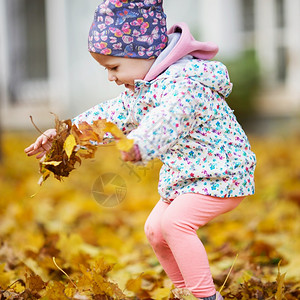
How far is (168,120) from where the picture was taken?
2.23 meters

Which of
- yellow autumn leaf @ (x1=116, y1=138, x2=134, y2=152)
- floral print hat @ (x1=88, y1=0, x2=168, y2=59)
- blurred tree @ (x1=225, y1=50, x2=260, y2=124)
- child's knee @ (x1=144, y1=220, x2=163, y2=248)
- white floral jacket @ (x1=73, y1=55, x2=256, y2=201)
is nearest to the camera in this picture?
yellow autumn leaf @ (x1=116, y1=138, x2=134, y2=152)

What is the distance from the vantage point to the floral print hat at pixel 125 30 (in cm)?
247

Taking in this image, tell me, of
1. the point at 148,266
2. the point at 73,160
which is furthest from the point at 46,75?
the point at 73,160

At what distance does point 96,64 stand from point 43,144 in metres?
11.0

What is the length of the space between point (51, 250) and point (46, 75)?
11759mm

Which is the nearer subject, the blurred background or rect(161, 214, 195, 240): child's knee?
rect(161, 214, 195, 240): child's knee

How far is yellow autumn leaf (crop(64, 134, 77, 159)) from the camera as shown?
7.88 feet

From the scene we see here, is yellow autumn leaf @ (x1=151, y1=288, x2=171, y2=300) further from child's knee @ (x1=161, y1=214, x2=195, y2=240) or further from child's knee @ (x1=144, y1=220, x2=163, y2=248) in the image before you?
child's knee @ (x1=161, y1=214, x2=195, y2=240)

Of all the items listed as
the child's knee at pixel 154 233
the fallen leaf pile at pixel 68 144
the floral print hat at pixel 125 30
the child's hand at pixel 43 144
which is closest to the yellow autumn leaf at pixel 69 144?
the fallen leaf pile at pixel 68 144

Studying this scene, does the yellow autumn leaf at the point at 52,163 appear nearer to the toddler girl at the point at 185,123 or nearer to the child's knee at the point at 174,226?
the toddler girl at the point at 185,123

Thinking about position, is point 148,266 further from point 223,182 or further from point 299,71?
point 299,71

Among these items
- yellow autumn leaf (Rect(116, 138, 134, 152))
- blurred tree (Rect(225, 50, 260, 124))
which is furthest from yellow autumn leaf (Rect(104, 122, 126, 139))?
blurred tree (Rect(225, 50, 260, 124))

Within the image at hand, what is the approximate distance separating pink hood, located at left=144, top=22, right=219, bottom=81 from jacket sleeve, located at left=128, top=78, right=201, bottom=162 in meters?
0.10

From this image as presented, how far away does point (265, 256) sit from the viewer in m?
3.96
